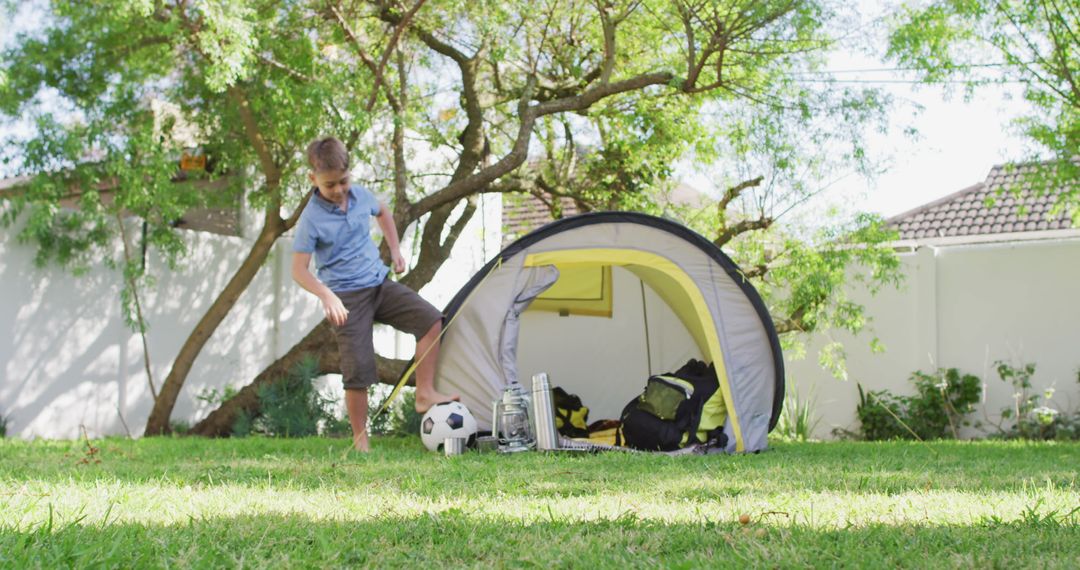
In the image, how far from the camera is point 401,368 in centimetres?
731

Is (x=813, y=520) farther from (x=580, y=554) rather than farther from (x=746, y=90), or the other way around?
(x=746, y=90)

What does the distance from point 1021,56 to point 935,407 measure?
131 inches

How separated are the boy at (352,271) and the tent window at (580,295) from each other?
165cm

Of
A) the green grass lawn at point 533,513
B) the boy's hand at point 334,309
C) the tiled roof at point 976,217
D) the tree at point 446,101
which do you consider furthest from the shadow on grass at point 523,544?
the tiled roof at point 976,217

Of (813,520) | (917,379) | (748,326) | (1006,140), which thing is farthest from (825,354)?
(813,520)

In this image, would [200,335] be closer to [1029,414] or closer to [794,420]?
[794,420]

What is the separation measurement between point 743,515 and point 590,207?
230 inches

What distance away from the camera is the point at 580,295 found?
6.95m

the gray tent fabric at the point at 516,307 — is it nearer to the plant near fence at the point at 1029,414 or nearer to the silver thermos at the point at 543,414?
the silver thermos at the point at 543,414

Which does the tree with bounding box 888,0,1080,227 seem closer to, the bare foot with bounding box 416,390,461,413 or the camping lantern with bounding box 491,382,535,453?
the camping lantern with bounding box 491,382,535,453

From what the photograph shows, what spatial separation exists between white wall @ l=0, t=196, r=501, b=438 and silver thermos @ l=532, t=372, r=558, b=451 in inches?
170

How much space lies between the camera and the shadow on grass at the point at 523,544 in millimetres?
2150

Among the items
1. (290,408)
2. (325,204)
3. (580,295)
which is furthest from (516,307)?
(290,408)

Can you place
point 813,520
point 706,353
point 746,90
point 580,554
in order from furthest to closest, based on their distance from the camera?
point 746,90
point 706,353
point 813,520
point 580,554
